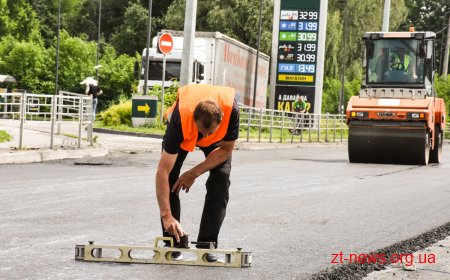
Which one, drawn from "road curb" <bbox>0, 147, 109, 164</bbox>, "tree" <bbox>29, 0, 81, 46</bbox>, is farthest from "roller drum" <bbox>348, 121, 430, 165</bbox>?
"tree" <bbox>29, 0, 81, 46</bbox>

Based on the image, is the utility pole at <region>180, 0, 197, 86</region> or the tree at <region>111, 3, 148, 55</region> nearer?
the utility pole at <region>180, 0, 197, 86</region>

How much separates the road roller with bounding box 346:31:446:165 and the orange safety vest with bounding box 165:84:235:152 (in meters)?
16.9

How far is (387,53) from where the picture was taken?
2552 centimetres

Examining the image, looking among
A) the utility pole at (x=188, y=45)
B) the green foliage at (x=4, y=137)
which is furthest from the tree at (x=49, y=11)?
the green foliage at (x=4, y=137)

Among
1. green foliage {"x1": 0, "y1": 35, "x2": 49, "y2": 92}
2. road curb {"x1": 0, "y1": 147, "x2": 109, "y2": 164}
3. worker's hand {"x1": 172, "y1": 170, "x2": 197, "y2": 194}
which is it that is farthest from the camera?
green foliage {"x1": 0, "y1": 35, "x2": 49, "y2": 92}

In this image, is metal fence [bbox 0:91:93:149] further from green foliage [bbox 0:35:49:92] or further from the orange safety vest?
green foliage [bbox 0:35:49:92]

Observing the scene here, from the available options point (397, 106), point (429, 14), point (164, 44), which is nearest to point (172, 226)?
point (397, 106)

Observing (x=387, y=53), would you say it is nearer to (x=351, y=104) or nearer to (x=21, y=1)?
(x=351, y=104)

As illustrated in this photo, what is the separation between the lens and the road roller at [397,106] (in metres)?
23.8

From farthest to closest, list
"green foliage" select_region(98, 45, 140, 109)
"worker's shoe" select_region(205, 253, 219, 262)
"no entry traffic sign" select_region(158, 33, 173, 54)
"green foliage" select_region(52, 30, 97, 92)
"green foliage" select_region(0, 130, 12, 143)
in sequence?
"green foliage" select_region(52, 30, 97, 92), "green foliage" select_region(98, 45, 140, 109), "no entry traffic sign" select_region(158, 33, 173, 54), "green foliage" select_region(0, 130, 12, 143), "worker's shoe" select_region(205, 253, 219, 262)

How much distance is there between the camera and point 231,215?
1116 cm

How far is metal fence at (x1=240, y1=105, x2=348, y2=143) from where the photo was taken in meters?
33.2

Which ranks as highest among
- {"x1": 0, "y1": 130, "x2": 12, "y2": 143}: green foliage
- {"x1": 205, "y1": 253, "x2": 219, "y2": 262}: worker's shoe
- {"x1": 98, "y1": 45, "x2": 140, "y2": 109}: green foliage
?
{"x1": 98, "y1": 45, "x2": 140, "y2": 109}: green foliage

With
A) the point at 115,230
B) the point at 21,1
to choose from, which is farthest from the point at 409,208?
the point at 21,1
